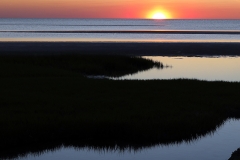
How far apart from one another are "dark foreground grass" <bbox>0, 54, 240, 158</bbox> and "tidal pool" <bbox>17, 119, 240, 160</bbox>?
41cm

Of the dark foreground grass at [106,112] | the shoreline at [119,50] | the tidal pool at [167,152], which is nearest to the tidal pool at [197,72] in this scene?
the dark foreground grass at [106,112]

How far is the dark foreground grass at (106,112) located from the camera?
48.8 ft

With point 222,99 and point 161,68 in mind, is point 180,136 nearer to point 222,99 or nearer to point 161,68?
point 222,99

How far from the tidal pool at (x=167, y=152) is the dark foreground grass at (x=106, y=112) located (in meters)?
0.41

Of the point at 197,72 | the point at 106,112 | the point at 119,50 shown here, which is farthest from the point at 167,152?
the point at 119,50

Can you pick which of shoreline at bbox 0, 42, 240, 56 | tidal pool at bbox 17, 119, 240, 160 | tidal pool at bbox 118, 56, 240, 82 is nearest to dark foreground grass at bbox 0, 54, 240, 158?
tidal pool at bbox 17, 119, 240, 160

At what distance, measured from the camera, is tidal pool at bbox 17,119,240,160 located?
13.8 m

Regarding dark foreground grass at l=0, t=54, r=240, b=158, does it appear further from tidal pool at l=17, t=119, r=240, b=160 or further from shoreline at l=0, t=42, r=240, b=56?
shoreline at l=0, t=42, r=240, b=56

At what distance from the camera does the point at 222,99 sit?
66.7ft

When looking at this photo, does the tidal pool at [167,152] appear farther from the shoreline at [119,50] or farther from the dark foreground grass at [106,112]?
the shoreline at [119,50]

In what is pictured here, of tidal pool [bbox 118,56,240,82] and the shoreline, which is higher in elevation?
the shoreline

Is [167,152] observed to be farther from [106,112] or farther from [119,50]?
[119,50]

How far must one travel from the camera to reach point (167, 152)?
14281mm

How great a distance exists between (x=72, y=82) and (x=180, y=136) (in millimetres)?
9993
